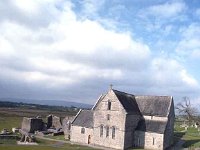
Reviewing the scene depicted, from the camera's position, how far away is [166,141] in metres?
70.2

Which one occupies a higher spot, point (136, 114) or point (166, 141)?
point (136, 114)

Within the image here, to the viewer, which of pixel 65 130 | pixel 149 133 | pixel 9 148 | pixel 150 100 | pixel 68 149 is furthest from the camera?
pixel 65 130

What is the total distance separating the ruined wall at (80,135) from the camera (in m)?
74.3

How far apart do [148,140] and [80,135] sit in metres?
14.8

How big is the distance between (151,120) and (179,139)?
14.0m

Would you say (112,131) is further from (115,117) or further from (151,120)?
(151,120)

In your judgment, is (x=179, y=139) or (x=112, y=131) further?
(x=179, y=139)

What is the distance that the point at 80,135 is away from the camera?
7594 centimetres

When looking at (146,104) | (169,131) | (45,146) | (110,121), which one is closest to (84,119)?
(110,121)

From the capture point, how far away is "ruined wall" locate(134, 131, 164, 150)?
67.9m

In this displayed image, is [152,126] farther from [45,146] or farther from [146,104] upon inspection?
[45,146]

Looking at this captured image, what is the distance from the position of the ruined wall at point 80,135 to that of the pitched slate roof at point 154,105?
37.7 ft

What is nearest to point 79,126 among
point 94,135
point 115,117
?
point 94,135

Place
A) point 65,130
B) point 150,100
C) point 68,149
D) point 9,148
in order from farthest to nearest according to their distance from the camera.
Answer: point 65,130, point 150,100, point 68,149, point 9,148
